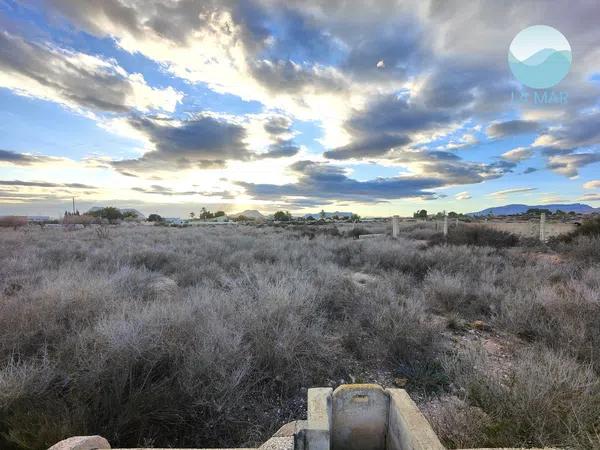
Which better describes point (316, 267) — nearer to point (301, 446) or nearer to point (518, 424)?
point (518, 424)

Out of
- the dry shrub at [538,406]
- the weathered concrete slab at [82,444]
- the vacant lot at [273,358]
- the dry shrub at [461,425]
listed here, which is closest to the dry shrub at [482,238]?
the vacant lot at [273,358]

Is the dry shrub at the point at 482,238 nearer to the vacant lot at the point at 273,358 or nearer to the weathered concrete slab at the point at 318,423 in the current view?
the vacant lot at the point at 273,358

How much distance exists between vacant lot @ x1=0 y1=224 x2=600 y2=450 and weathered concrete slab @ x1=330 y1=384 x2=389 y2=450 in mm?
863

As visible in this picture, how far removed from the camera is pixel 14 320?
3.97 metres

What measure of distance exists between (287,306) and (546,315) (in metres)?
4.10

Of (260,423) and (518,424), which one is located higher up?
(518,424)

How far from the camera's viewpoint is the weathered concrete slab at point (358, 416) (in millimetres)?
1899

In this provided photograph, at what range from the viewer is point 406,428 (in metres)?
1.66

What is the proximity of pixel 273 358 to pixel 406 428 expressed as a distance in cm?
227

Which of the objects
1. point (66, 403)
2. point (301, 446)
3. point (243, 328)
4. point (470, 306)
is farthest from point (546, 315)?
point (66, 403)

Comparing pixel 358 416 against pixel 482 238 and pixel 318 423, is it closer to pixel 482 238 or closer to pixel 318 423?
pixel 318 423

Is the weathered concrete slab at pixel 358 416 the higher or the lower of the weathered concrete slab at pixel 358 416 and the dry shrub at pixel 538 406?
the higher

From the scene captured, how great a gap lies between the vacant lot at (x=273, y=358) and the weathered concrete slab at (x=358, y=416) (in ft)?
2.83

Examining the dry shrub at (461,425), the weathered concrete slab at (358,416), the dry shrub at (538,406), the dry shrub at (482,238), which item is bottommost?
the dry shrub at (461,425)
